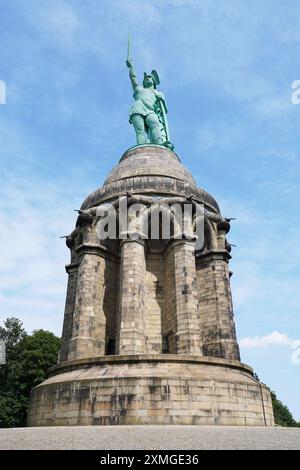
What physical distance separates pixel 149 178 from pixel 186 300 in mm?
6742

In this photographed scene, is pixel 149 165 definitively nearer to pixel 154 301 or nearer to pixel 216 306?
pixel 154 301

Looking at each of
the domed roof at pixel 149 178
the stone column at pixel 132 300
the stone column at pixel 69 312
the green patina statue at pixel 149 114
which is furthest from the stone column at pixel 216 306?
the green patina statue at pixel 149 114

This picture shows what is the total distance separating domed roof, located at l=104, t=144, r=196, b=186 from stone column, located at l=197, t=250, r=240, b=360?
4500 mm

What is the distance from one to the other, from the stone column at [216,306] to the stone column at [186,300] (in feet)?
6.29

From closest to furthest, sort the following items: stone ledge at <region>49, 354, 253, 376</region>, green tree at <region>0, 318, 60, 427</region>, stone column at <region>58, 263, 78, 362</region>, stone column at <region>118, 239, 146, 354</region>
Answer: stone ledge at <region>49, 354, 253, 376</region> < stone column at <region>118, 239, 146, 354</region> < stone column at <region>58, 263, 78, 362</region> < green tree at <region>0, 318, 60, 427</region>

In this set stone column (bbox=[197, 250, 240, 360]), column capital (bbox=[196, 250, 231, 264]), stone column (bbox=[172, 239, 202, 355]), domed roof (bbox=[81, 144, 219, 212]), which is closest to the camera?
stone column (bbox=[172, 239, 202, 355])

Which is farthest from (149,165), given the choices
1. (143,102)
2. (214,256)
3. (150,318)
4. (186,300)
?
(186,300)

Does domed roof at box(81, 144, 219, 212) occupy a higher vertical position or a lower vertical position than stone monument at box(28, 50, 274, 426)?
higher

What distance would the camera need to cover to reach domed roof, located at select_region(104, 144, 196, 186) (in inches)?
776

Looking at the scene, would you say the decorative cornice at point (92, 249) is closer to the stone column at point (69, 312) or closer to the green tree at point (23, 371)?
the stone column at point (69, 312)

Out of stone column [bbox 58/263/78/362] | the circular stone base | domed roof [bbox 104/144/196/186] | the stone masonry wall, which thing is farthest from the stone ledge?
domed roof [bbox 104/144/196/186]

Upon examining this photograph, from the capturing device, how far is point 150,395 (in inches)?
419

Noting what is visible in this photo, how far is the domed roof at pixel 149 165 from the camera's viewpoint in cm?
1970

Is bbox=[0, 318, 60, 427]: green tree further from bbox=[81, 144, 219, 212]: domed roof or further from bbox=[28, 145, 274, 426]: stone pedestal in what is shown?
bbox=[81, 144, 219, 212]: domed roof
